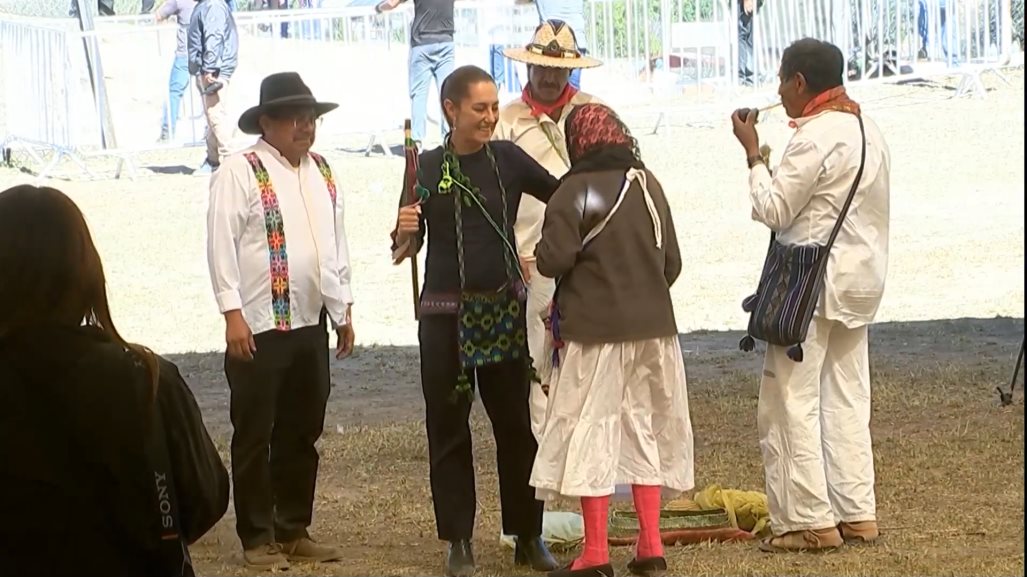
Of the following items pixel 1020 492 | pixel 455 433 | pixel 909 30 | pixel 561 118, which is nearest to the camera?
pixel 455 433

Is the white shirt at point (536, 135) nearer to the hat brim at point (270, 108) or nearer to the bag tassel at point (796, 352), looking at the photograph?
the hat brim at point (270, 108)

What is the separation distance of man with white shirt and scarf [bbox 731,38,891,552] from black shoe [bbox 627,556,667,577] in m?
0.58

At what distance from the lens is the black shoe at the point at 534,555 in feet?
18.6

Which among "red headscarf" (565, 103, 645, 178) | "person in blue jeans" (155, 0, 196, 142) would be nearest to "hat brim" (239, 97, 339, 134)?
"red headscarf" (565, 103, 645, 178)

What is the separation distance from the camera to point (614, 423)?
5.36 m

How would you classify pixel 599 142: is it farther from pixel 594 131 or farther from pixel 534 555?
pixel 534 555

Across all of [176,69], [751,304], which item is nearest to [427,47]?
[176,69]

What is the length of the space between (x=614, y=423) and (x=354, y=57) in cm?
1366

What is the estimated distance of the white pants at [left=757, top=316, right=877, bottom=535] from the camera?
5.77m

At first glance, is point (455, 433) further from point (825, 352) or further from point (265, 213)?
point (825, 352)

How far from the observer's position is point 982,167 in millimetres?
17375

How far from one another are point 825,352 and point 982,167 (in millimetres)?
12152

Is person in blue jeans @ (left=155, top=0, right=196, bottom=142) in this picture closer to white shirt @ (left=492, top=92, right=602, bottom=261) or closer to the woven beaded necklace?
white shirt @ (left=492, top=92, right=602, bottom=261)

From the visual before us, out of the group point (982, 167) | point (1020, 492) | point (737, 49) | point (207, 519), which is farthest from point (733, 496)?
point (737, 49)
